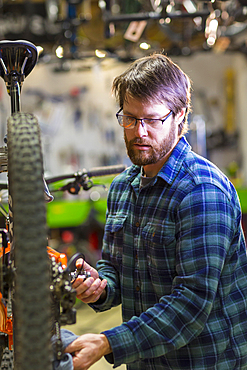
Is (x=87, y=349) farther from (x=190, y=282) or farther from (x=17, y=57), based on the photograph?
(x=17, y=57)

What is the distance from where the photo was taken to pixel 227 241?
1.16 m

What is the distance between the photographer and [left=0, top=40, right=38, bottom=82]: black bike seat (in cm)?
117

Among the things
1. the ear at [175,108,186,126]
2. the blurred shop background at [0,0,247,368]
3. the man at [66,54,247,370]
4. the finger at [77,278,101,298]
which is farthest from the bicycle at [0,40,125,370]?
the blurred shop background at [0,0,247,368]

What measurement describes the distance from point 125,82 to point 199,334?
0.83 meters

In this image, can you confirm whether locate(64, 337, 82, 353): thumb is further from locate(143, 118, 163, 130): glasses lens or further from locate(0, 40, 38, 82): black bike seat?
locate(0, 40, 38, 82): black bike seat

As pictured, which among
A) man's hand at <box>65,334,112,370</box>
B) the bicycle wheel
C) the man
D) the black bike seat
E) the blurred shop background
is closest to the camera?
the bicycle wheel

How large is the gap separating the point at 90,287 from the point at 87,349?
322mm

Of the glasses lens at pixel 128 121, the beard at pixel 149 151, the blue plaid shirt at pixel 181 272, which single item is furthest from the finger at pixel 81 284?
the glasses lens at pixel 128 121

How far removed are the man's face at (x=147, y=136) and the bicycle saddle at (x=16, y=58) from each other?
0.33m

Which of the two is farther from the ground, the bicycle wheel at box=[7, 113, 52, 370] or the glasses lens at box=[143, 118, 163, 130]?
the glasses lens at box=[143, 118, 163, 130]

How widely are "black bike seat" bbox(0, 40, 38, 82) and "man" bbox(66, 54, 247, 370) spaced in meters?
0.32

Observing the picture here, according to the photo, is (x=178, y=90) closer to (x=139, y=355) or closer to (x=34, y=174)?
(x=34, y=174)

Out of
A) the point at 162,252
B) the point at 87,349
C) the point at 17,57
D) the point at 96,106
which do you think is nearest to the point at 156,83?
the point at 17,57

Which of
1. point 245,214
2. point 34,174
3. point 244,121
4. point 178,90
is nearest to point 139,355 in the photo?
point 34,174
